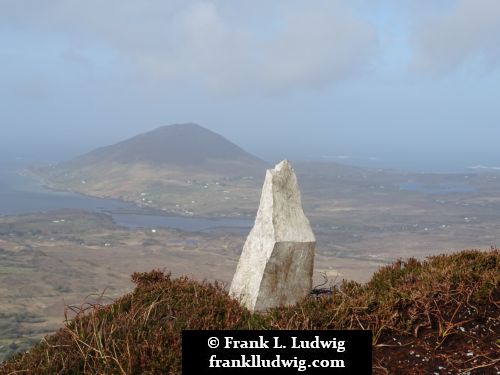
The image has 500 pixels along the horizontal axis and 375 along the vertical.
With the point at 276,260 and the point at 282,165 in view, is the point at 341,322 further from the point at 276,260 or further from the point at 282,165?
the point at 282,165

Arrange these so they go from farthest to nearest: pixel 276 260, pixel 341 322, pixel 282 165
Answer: pixel 282 165 < pixel 276 260 < pixel 341 322

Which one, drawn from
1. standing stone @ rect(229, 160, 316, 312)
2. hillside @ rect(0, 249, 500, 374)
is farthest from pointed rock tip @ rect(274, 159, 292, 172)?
hillside @ rect(0, 249, 500, 374)

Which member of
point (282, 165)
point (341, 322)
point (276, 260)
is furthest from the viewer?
point (282, 165)

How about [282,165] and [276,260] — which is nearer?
[276,260]

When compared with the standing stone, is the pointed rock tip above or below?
above

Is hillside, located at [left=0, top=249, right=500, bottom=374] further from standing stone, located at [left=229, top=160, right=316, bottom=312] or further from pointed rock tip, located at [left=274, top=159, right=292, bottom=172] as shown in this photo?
pointed rock tip, located at [left=274, top=159, right=292, bottom=172]

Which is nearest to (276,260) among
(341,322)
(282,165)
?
(282,165)
